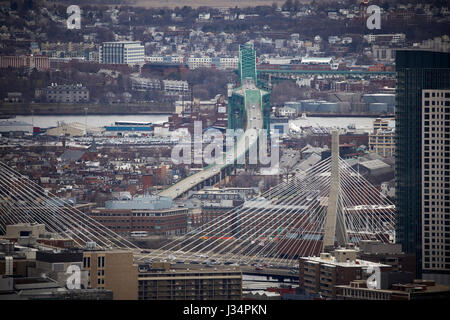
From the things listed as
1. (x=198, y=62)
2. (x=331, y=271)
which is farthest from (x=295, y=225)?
(x=198, y=62)

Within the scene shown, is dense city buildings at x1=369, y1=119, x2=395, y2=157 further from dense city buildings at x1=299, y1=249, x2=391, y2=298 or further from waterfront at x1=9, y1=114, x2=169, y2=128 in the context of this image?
dense city buildings at x1=299, y1=249, x2=391, y2=298

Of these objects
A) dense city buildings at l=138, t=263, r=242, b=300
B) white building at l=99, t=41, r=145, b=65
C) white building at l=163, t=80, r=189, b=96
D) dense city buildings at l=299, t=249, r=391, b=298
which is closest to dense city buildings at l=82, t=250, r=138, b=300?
dense city buildings at l=138, t=263, r=242, b=300

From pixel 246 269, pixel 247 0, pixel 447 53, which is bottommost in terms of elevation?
pixel 246 269

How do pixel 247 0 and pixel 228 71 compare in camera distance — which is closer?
pixel 228 71

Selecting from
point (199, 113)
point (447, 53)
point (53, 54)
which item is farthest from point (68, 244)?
point (53, 54)

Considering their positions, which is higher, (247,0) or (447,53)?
(247,0)
